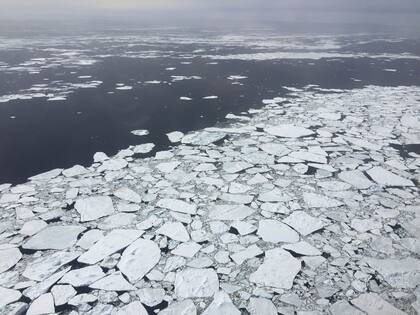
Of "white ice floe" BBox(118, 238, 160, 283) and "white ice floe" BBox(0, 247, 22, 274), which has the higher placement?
"white ice floe" BBox(0, 247, 22, 274)

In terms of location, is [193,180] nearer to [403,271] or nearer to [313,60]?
[403,271]

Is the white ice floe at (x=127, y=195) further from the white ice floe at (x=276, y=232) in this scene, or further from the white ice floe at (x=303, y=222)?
the white ice floe at (x=303, y=222)

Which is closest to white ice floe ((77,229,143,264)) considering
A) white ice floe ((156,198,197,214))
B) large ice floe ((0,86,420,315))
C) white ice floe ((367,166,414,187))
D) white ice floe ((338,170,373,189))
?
large ice floe ((0,86,420,315))

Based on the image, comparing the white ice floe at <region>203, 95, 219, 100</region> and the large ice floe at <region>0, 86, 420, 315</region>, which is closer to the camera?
the large ice floe at <region>0, 86, 420, 315</region>

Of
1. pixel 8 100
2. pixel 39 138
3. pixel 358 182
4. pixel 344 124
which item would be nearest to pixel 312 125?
pixel 344 124

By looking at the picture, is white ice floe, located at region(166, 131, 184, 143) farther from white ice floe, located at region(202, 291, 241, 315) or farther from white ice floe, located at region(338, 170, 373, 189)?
white ice floe, located at region(202, 291, 241, 315)

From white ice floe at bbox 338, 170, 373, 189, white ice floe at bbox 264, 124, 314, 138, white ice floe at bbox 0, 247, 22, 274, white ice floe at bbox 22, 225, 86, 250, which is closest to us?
white ice floe at bbox 0, 247, 22, 274
